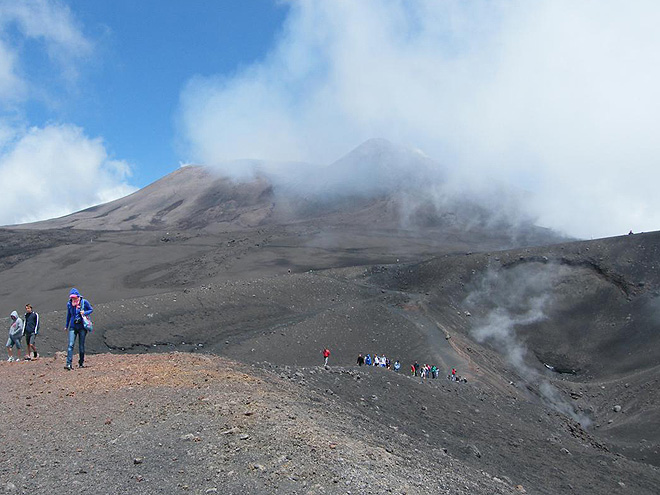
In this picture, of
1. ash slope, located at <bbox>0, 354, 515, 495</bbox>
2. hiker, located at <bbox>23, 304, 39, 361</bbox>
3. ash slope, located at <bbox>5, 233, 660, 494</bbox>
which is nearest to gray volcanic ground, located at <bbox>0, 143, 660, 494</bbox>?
ash slope, located at <bbox>5, 233, 660, 494</bbox>

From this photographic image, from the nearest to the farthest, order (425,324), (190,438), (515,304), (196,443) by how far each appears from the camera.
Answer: (196,443), (190,438), (425,324), (515,304)

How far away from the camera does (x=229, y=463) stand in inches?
207

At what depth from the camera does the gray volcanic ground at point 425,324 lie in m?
12.5

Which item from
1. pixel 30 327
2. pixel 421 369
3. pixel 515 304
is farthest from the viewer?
pixel 515 304

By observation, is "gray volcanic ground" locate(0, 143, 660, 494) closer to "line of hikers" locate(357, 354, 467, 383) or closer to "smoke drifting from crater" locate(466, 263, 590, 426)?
"smoke drifting from crater" locate(466, 263, 590, 426)

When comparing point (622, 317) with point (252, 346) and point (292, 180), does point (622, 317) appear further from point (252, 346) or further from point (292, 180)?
point (292, 180)

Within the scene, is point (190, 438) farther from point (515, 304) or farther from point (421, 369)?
point (515, 304)

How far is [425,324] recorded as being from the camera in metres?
30.9

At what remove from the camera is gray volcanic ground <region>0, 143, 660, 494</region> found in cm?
1253

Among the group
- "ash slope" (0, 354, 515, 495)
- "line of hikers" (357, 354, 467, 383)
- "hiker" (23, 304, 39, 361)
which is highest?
"hiker" (23, 304, 39, 361)

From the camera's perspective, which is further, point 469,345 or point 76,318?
point 469,345

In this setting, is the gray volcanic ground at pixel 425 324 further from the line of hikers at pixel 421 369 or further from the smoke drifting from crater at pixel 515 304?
the line of hikers at pixel 421 369

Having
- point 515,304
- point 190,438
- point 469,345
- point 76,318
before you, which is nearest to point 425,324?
point 469,345

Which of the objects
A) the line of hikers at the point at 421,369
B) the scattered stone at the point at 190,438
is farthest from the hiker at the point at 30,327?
the line of hikers at the point at 421,369
